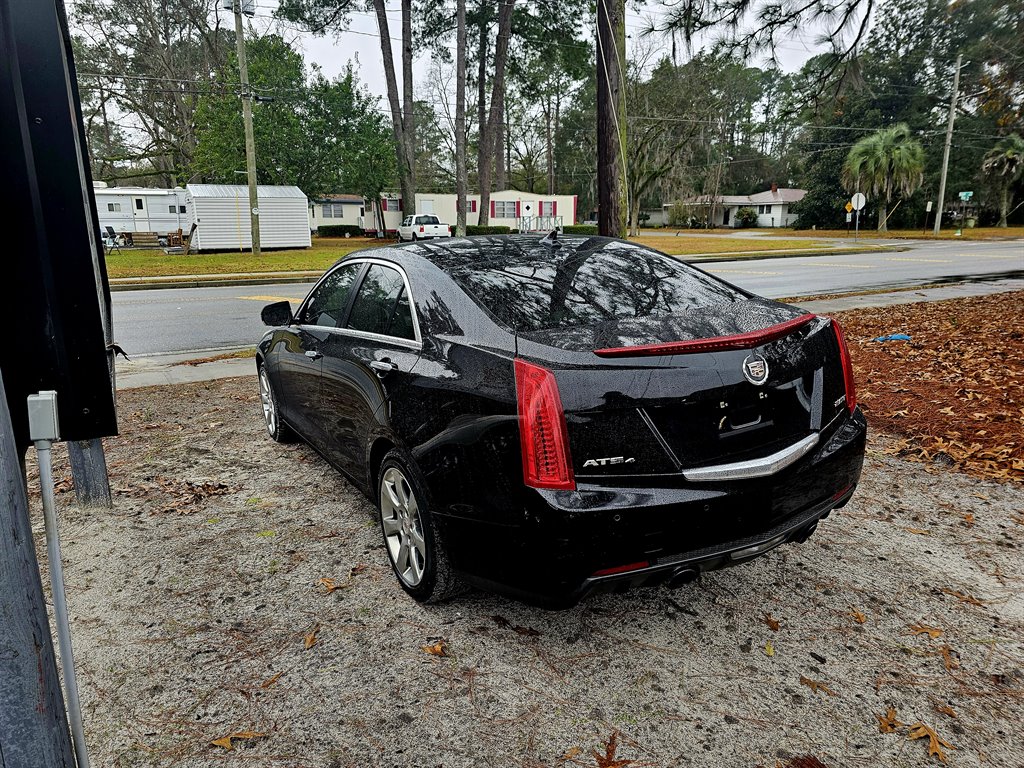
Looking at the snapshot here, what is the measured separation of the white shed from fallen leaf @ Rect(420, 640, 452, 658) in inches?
1177

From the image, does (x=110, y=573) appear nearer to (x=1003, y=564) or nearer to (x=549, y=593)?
(x=549, y=593)

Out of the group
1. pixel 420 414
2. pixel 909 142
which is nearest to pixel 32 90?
pixel 420 414

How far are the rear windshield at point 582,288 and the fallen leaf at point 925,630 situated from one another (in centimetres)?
157

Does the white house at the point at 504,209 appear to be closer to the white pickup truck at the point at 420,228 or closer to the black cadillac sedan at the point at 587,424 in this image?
the white pickup truck at the point at 420,228

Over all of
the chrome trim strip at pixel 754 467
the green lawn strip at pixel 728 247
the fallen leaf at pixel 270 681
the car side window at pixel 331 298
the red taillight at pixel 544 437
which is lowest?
the fallen leaf at pixel 270 681

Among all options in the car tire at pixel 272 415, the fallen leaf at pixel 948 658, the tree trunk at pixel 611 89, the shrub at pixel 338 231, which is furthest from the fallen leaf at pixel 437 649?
the shrub at pixel 338 231

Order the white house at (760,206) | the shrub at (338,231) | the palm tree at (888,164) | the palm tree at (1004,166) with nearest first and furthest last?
the palm tree at (1004,166) < the shrub at (338,231) < the palm tree at (888,164) < the white house at (760,206)

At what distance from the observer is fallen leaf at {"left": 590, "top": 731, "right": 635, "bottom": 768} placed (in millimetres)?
2189

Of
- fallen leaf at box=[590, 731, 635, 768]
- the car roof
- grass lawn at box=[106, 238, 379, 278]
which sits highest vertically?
the car roof

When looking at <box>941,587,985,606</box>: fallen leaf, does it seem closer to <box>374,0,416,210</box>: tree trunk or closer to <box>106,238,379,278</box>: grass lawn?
<box>106,238,379,278</box>: grass lawn

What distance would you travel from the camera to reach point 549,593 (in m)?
2.44

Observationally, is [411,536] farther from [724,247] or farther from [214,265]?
[724,247]

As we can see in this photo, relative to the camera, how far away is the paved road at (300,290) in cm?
1071

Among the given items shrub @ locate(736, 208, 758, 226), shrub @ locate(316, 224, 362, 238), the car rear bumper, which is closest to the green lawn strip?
shrub @ locate(316, 224, 362, 238)
